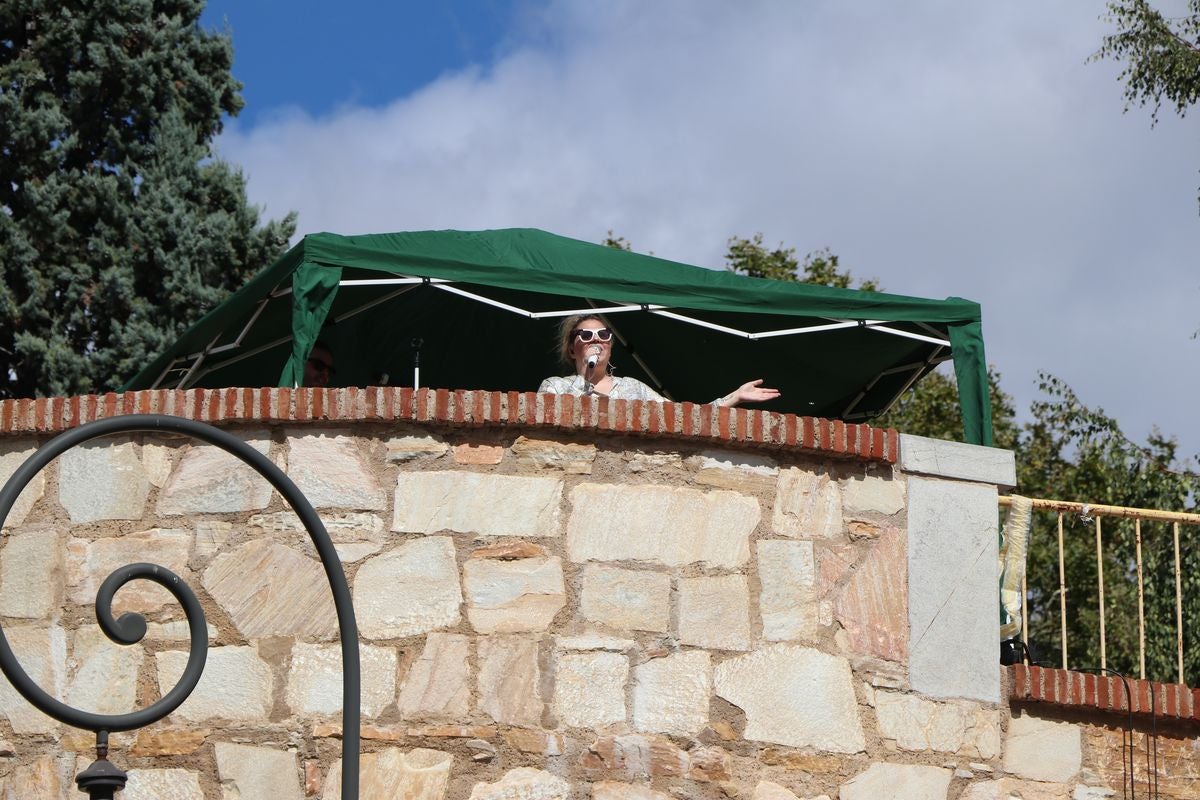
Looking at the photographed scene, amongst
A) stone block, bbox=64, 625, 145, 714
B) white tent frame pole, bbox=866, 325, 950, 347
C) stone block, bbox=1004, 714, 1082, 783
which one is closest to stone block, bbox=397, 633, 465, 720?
stone block, bbox=64, 625, 145, 714

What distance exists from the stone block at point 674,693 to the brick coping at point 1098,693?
61.5 inches

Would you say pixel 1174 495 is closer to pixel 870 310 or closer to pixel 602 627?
pixel 870 310

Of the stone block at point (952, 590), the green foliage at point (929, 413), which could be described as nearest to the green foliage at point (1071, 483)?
the green foliage at point (929, 413)

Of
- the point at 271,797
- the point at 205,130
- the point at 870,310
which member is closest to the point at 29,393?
the point at 205,130

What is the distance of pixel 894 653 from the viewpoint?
7480mm

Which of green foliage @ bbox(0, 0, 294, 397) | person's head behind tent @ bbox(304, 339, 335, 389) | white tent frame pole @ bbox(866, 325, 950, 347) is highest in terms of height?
green foliage @ bbox(0, 0, 294, 397)

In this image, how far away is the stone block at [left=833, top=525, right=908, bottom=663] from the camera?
292 inches

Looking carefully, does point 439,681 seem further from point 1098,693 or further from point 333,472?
point 1098,693

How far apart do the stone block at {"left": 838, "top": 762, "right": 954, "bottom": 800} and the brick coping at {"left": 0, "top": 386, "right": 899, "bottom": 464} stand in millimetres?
1313

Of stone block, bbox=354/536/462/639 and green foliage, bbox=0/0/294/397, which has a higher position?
green foliage, bbox=0/0/294/397

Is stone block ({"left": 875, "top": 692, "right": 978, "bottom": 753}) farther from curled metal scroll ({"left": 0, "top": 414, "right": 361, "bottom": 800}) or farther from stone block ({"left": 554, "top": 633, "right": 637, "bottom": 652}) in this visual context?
curled metal scroll ({"left": 0, "top": 414, "right": 361, "bottom": 800})

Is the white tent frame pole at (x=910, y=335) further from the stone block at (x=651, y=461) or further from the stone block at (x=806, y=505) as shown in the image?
the stone block at (x=651, y=461)

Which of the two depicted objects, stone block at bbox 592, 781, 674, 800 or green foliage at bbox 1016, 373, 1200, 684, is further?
green foliage at bbox 1016, 373, 1200, 684

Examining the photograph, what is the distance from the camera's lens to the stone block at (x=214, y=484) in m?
7.16
